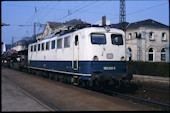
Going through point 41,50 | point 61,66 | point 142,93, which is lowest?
point 142,93

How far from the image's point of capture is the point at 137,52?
1640 inches

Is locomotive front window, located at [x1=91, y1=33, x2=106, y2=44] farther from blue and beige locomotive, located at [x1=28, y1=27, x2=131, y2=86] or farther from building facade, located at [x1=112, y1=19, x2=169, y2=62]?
building facade, located at [x1=112, y1=19, x2=169, y2=62]

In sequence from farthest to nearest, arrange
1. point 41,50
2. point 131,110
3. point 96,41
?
point 41,50
point 96,41
point 131,110

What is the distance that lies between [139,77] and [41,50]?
30.2ft

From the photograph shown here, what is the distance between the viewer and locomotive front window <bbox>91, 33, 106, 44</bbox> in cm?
1073

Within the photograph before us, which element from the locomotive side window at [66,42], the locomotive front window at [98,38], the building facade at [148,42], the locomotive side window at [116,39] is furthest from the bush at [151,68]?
the building facade at [148,42]

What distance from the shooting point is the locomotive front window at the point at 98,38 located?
10.7 m

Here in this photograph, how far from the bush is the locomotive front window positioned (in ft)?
32.3

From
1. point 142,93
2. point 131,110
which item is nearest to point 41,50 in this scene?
point 142,93

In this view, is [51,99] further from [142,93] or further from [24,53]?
[24,53]

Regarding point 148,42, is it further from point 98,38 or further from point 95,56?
point 95,56

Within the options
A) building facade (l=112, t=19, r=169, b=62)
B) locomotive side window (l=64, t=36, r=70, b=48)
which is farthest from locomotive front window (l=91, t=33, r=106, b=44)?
building facade (l=112, t=19, r=169, b=62)

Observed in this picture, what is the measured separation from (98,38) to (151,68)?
36.3 ft

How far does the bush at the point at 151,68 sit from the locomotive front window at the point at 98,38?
32.3 feet
